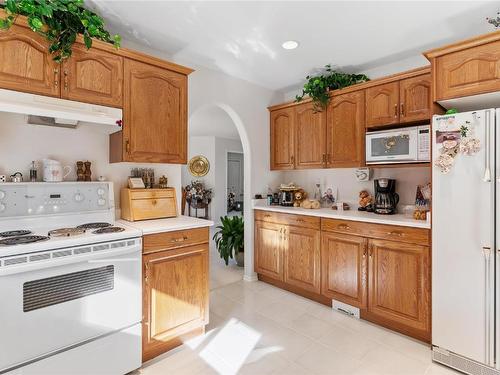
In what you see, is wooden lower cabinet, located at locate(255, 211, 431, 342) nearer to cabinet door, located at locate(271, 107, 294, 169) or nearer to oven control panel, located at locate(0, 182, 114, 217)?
cabinet door, located at locate(271, 107, 294, 169)

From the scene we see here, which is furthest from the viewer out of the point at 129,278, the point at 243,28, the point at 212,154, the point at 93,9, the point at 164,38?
the point at 212,154

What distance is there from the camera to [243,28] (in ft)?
7.43

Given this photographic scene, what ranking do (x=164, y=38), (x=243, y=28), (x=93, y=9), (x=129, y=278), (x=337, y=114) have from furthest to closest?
(x=337, y=114) < (x=164, y=38) < (x=243, y=28) < (x=93, y=9) < (x=129, y=278)

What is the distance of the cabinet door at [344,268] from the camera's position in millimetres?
2570

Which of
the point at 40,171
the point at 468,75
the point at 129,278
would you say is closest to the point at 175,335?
the point at 129,278

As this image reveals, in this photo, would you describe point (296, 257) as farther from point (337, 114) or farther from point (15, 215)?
point (15, 215)

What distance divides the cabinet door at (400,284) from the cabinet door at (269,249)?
1.05 m

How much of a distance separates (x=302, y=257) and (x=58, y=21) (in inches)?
110

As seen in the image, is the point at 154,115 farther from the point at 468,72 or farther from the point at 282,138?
the point at 468,72

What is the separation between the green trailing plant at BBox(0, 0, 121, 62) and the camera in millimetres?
1592

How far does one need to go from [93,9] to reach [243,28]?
Result: 109cm

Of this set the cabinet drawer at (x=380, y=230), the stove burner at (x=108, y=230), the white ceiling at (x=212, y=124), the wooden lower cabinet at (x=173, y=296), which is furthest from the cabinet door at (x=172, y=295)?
the white ceiling at (x=212, y=124)

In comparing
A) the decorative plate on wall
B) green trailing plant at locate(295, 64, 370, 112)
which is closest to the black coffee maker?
green trailing plant at locate(295, 64, 370, 112)

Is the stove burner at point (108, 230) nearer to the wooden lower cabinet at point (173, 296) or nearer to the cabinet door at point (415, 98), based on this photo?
the wooden lower cabinet at point (173, 296)
